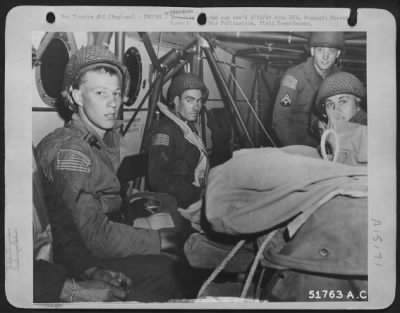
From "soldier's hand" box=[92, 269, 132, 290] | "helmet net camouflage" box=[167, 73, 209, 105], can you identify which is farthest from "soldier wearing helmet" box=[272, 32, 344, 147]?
"soldier's hand" box=[92, 269, 132, 290]

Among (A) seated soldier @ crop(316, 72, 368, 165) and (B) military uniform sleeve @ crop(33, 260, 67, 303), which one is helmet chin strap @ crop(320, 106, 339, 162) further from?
(B) military uniform sleeve @ crop(33, 260, 67, 303)

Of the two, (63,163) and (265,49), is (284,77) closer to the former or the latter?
(265,49)

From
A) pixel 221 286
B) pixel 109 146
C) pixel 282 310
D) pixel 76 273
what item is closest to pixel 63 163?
pixel 109 146

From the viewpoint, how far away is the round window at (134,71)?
37.5 inches

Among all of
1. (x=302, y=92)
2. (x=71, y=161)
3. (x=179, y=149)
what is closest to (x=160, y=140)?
(x=179, y=149)

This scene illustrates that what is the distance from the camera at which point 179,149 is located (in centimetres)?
96

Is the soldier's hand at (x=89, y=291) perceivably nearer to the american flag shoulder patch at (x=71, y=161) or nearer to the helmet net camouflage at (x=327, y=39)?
the american flag shoulder patch at (x=71, y=161)

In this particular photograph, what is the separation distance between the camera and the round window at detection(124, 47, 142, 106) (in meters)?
0.95

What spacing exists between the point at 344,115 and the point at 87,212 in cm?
47

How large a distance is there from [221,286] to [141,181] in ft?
0.75

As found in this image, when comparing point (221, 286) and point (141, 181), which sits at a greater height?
point (141, 181)

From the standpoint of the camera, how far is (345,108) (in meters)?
0.96

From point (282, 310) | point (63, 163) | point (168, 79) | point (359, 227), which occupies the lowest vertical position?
point (282, 310)

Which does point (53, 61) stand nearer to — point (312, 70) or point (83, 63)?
point (83, 63)
